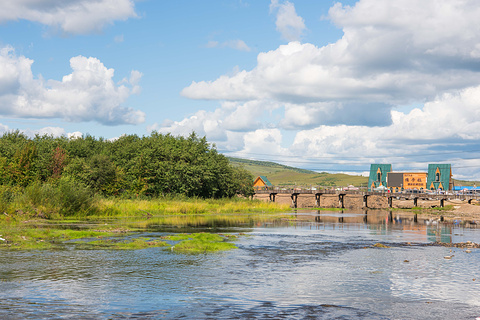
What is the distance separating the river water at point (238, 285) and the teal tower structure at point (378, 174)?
169m

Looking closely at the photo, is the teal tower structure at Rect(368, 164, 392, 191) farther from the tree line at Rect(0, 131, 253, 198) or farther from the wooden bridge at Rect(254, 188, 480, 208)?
the tree line at Rect(0, 131, 253, 198)

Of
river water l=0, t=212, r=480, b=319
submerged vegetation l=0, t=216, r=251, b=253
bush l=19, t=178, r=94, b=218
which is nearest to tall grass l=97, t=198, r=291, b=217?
bush l=19, t=178, r=94, b=218

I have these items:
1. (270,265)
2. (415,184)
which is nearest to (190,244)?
(270,265)

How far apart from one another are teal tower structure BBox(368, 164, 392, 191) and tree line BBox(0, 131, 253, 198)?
112 m

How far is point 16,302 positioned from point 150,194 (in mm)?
67929

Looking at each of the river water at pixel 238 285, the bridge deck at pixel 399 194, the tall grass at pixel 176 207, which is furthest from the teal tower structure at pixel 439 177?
the river water at pixel 238 285

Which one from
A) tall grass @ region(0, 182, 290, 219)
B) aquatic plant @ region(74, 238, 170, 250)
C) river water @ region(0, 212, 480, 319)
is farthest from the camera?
tall grass @ region(0, 182, 290, 219)

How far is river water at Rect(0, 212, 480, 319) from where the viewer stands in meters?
14.8

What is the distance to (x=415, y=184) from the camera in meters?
182

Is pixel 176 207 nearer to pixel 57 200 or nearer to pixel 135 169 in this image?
pixel 135 169

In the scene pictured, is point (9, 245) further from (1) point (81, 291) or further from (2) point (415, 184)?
(2) point (415, 184)

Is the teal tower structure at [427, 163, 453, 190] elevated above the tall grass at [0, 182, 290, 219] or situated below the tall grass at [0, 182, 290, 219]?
above

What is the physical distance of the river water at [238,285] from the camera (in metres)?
14.8

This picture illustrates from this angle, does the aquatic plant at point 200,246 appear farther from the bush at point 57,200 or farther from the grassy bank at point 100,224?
the bush at point 57,200
